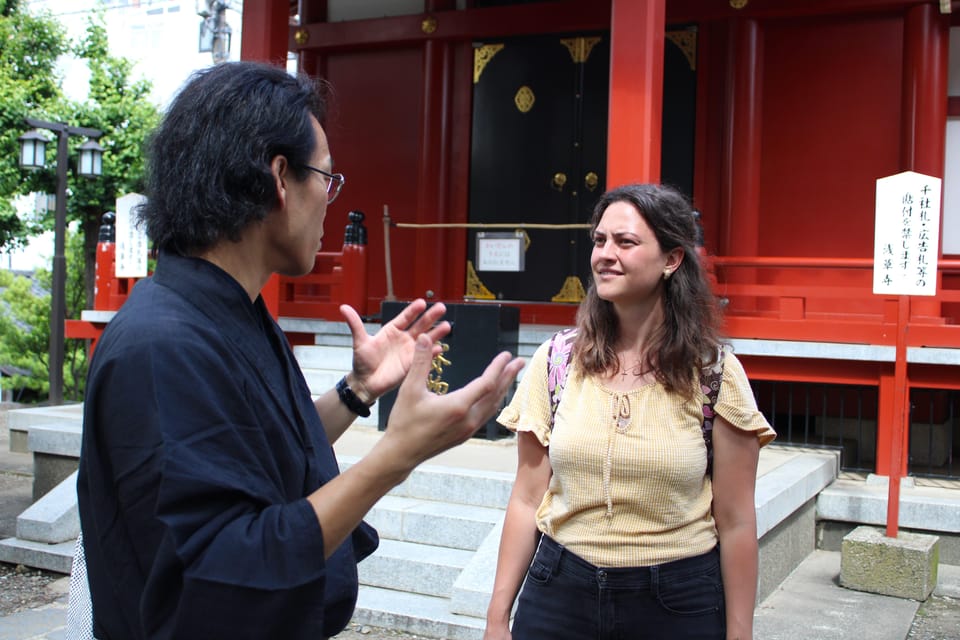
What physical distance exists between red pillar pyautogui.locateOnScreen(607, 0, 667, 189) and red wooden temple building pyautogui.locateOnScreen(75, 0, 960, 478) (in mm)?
14

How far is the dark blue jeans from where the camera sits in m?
2.14

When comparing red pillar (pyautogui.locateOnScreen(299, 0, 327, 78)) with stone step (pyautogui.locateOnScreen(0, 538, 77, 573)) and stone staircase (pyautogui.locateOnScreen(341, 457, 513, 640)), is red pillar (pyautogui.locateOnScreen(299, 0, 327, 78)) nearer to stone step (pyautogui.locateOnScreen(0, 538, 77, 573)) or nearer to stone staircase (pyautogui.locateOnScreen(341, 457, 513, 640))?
stone staircase (pyautogui.locateOnScreen(341, 457, 513, 640))

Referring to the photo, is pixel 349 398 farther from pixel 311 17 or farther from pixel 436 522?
pixel 311 17

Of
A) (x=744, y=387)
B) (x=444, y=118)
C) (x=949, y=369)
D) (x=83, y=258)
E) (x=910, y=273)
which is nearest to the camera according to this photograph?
(x=744, y=387)

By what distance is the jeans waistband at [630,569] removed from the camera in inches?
85.3

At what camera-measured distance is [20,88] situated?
52.0 feet

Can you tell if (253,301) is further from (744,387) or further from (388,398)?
(388,398)

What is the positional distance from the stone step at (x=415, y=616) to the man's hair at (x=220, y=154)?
3.17 metres

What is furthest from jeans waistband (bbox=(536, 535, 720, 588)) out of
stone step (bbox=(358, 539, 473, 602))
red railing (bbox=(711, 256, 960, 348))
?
red railing (bbox=(711, 256, 960, 348))

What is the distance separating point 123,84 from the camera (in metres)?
17.5

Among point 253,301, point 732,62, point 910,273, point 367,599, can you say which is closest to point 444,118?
point 732,62

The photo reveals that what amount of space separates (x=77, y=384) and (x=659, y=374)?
17.1m

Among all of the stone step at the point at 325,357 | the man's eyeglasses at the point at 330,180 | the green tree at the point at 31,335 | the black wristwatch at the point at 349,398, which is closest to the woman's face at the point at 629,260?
the black wristwatch at the point at 349,398

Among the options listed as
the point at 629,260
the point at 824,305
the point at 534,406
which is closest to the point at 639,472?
the point at 534,406
